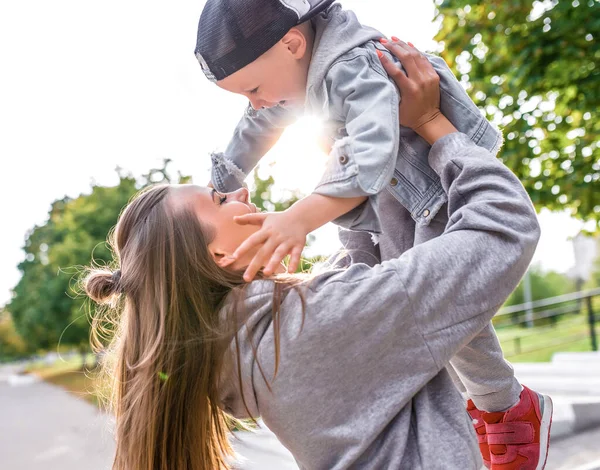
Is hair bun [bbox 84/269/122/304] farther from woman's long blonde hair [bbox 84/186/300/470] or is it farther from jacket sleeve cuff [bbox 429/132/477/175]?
jacket sleeve cuff [bbox 429/132/477/175]

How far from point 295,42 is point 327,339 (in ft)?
2.97

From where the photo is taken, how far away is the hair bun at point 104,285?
159 centimetres

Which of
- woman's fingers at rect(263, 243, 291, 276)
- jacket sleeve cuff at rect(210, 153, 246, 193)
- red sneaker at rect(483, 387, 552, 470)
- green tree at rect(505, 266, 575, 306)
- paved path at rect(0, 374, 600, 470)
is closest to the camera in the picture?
woman's fingers at rect(263, 243, 291, 276)

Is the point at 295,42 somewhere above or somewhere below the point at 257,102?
above

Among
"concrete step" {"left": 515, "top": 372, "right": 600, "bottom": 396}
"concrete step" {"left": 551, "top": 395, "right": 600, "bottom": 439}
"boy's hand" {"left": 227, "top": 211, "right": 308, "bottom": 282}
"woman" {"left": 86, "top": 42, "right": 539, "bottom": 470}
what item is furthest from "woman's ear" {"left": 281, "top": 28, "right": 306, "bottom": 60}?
"concrete step" {"left": 515, "top": 372, "right": 600, "bottom": 396}

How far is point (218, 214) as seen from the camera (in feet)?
5.20

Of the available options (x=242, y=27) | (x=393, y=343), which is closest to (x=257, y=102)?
(x=242, y=27)

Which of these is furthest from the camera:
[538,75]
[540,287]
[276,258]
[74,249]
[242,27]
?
[540,287]

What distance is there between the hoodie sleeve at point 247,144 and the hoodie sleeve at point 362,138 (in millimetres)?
429

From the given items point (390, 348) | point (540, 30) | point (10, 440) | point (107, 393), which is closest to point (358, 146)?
point (390, 348)

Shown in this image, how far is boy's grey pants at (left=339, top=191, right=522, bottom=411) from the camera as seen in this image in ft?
5.12

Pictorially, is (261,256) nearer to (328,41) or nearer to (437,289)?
(437,289)

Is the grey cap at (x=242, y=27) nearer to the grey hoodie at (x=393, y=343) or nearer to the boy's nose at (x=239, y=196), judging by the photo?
the boy's nose at (x=239, y=196)

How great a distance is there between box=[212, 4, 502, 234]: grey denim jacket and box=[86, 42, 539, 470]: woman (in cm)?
14
